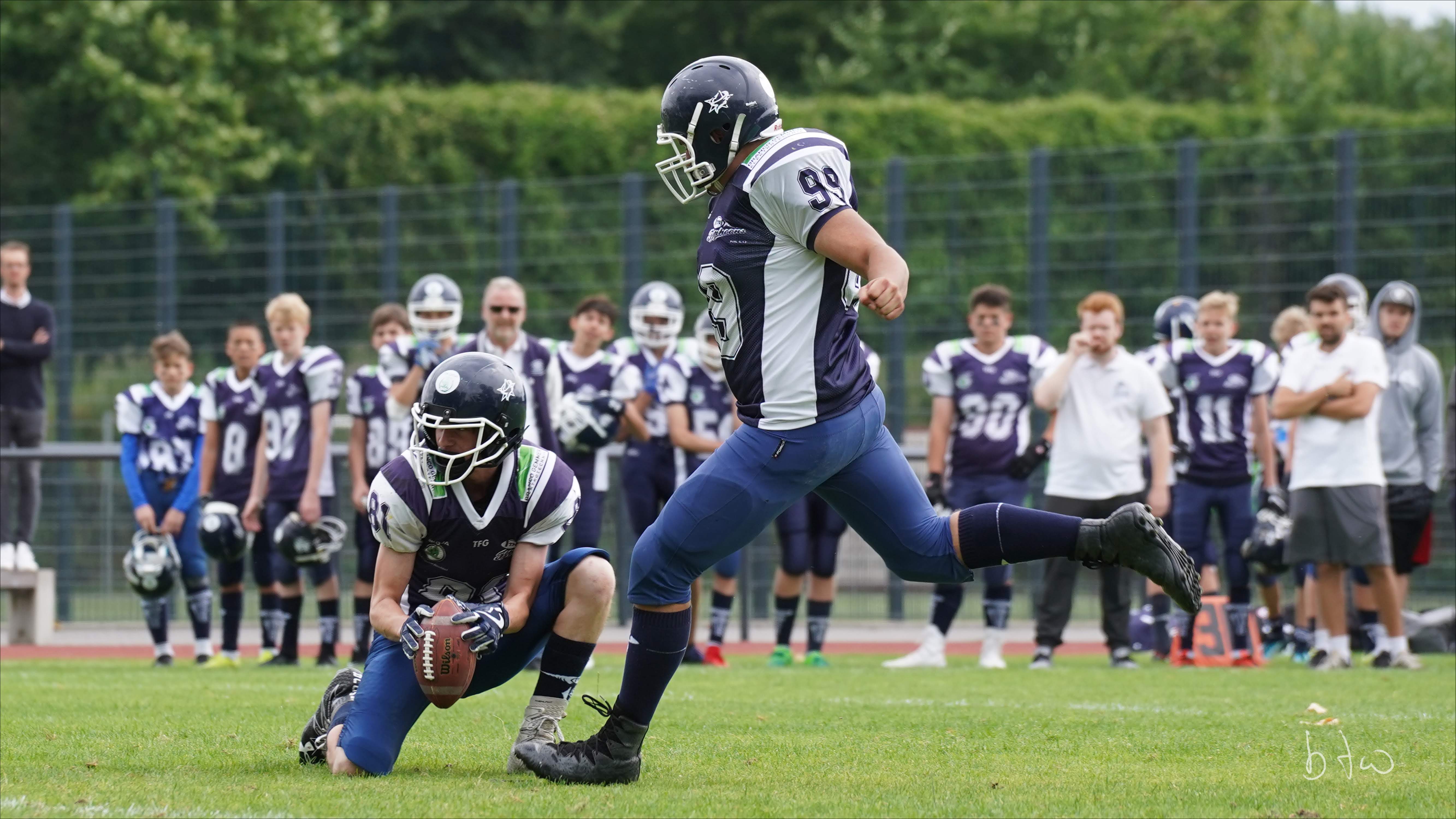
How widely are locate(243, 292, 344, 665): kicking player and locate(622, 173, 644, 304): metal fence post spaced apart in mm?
5677

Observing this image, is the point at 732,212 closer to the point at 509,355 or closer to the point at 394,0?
the point at 509,355

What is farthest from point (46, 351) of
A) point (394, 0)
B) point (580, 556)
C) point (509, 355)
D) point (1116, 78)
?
point (1116, 78)

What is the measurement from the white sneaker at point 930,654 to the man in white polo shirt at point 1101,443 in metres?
0.53

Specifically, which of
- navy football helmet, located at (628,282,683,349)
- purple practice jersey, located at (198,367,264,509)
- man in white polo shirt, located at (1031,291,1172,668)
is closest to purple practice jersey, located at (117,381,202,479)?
purple practice jersey, located at (198,367,264,509)

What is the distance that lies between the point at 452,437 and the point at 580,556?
583 millimetres

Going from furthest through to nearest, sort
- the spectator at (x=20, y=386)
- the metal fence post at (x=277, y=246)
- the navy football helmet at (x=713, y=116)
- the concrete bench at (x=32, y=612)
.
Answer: the metal fence post at (x=277, y=246) → the spectator at (x=20, y=386) → the concrete bench at (x=32, y=612) → the navy football helmet at (x=713, y=116)

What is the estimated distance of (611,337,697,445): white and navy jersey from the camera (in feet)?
36.7

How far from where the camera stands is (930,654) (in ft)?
35.2

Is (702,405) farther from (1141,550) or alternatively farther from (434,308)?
(1141,550)

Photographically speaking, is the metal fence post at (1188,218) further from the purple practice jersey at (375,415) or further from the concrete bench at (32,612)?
the concrete bench at (32,612)

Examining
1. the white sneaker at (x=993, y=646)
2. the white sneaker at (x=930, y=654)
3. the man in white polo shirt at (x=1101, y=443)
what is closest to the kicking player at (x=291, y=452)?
the white sneaker at (x=930, y=654)

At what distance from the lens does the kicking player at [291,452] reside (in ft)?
35.0

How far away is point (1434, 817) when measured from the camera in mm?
4594

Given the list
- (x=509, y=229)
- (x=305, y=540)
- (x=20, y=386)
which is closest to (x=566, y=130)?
(x=509, y=229)
